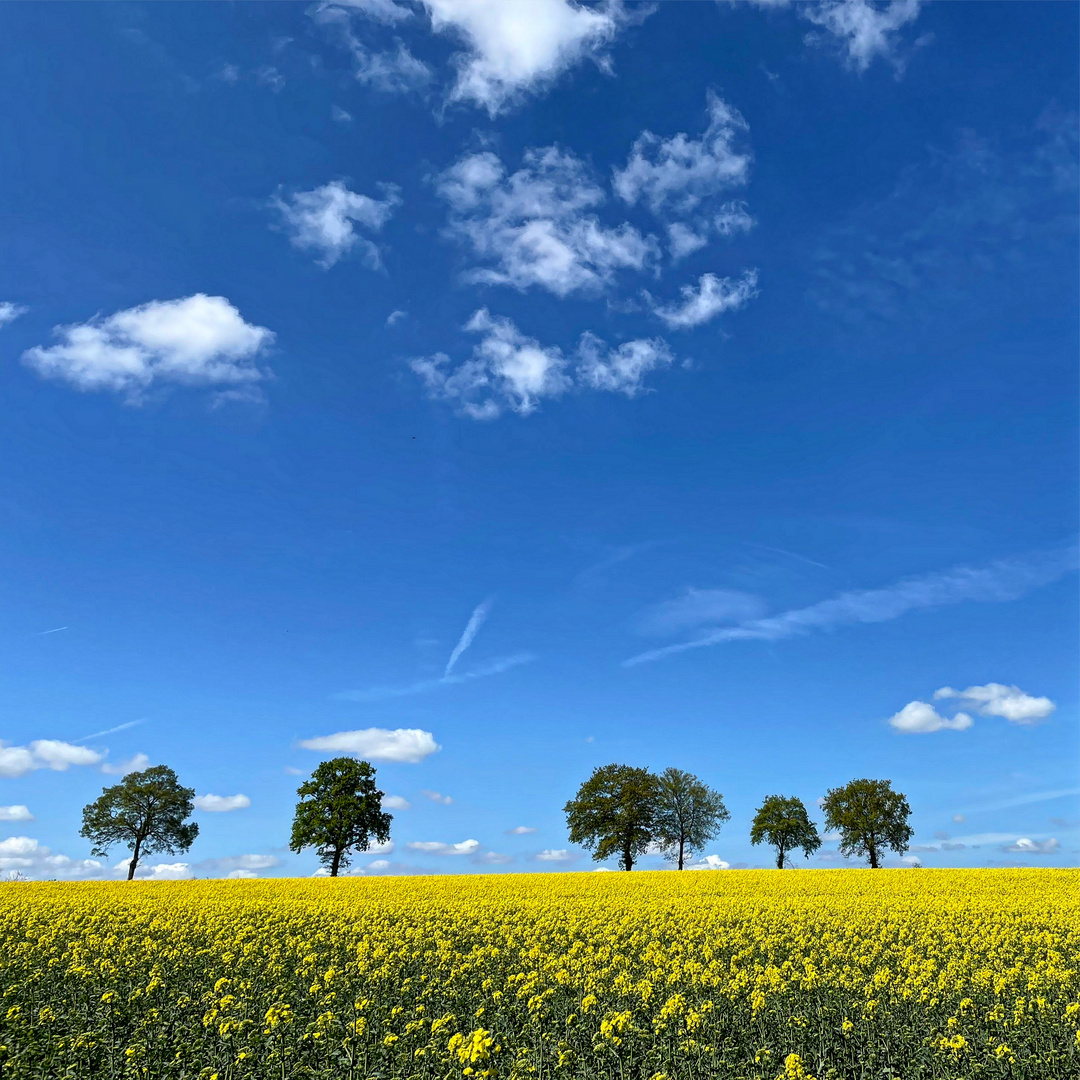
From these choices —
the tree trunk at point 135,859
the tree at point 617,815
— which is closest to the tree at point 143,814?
the tree trunk at point 135,859

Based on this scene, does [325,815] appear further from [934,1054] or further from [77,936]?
[934,1054]

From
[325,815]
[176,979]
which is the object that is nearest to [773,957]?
[176,979]

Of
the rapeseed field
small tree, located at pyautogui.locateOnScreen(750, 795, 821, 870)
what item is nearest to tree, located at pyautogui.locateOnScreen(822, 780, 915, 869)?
small tree, located at pyautogui.locateOnScreen(750, 795, 821, 870)

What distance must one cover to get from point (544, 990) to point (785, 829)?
70.6 meters

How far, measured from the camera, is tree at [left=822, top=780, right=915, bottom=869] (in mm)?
74562

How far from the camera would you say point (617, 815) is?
75.9m

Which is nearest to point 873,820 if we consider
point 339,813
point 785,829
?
point 785,829

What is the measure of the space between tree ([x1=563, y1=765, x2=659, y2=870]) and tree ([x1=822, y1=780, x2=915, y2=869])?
62.4 ft

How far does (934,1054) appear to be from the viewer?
1345 centimetres

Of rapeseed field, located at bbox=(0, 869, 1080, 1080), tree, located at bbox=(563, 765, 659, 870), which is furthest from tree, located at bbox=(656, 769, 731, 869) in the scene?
rapeseed field, located at bbox=(0, 869, 1080, 1080)

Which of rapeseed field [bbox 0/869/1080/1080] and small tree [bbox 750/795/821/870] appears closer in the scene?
rapeseed field [bbox 0/869/1080/1080]

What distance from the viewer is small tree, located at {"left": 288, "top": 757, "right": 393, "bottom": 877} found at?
226ft

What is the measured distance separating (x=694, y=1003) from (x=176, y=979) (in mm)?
12875

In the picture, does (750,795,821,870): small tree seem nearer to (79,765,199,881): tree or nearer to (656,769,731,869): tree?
(656,769,731,869): tree
